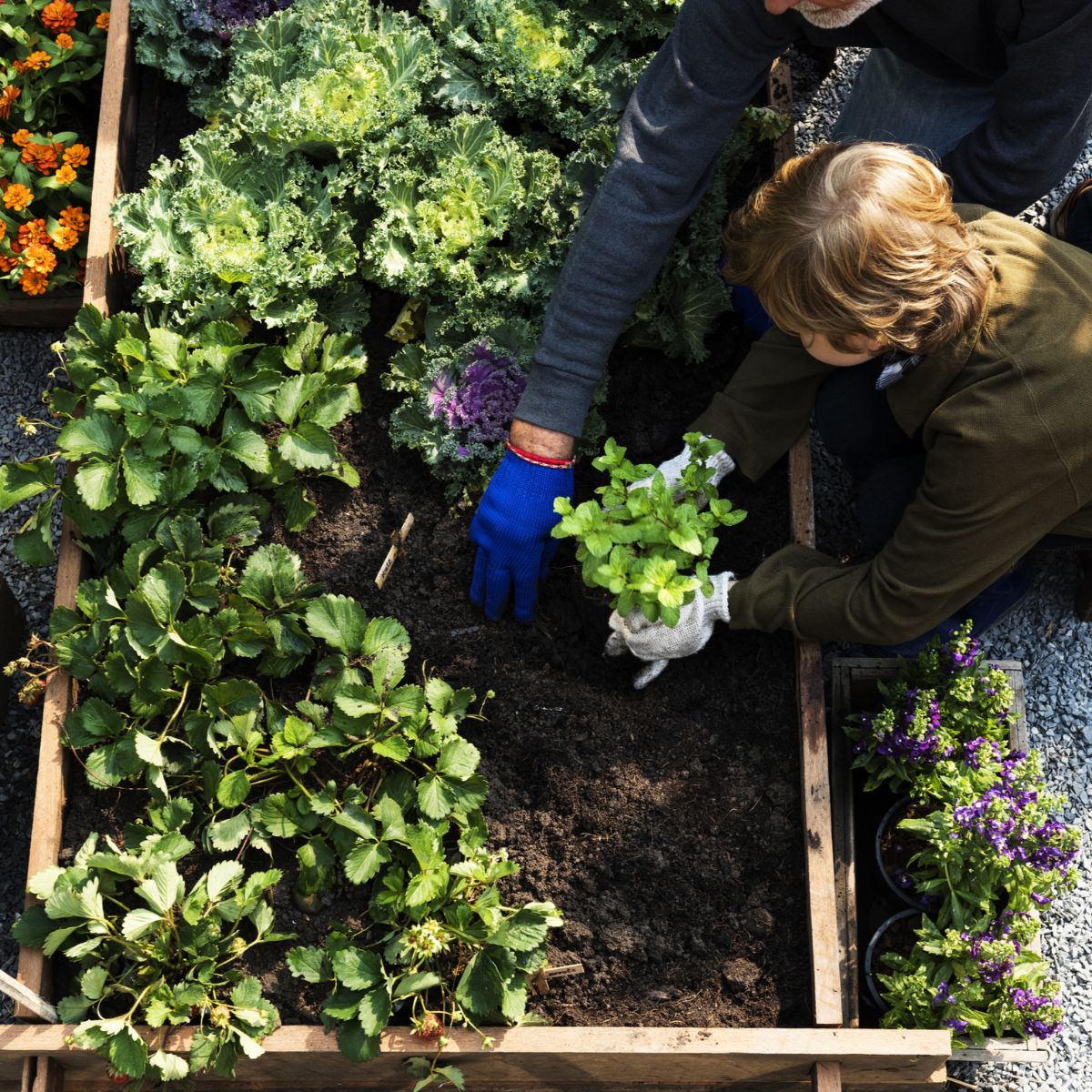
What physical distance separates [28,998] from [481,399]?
1470 millimetres

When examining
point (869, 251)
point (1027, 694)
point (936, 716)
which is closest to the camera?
point (869, 251)

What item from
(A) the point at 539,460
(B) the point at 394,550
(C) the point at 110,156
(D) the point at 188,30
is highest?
(D) the point at 188,30

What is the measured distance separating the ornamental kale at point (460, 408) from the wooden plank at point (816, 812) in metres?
0.66

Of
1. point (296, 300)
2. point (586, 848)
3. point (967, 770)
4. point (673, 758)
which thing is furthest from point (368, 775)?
point (967, 770)

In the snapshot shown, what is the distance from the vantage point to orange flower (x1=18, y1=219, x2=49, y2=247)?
2.78 meters

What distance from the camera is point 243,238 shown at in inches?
101

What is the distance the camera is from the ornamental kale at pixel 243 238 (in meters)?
2.52

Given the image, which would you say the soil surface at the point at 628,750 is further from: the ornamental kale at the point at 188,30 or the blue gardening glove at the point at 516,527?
the ornamental kale at the point at 188,30

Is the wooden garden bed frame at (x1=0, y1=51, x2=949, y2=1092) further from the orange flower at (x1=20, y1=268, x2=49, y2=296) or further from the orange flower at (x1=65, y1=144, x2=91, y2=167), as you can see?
the orange flower at (x1=65, y1=144, x2=91, y2=167)

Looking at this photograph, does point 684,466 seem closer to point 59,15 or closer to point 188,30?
point 188,30

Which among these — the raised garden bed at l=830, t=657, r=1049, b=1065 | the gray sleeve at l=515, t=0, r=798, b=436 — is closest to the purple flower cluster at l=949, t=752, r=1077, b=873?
the raised garden bed at l=830, t=657, r=1049, b=1065

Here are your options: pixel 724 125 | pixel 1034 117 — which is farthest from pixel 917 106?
pixel 724 125

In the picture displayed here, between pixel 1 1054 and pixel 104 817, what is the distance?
47cm

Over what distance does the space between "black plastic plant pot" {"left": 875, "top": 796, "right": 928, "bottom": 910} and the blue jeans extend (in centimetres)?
143
